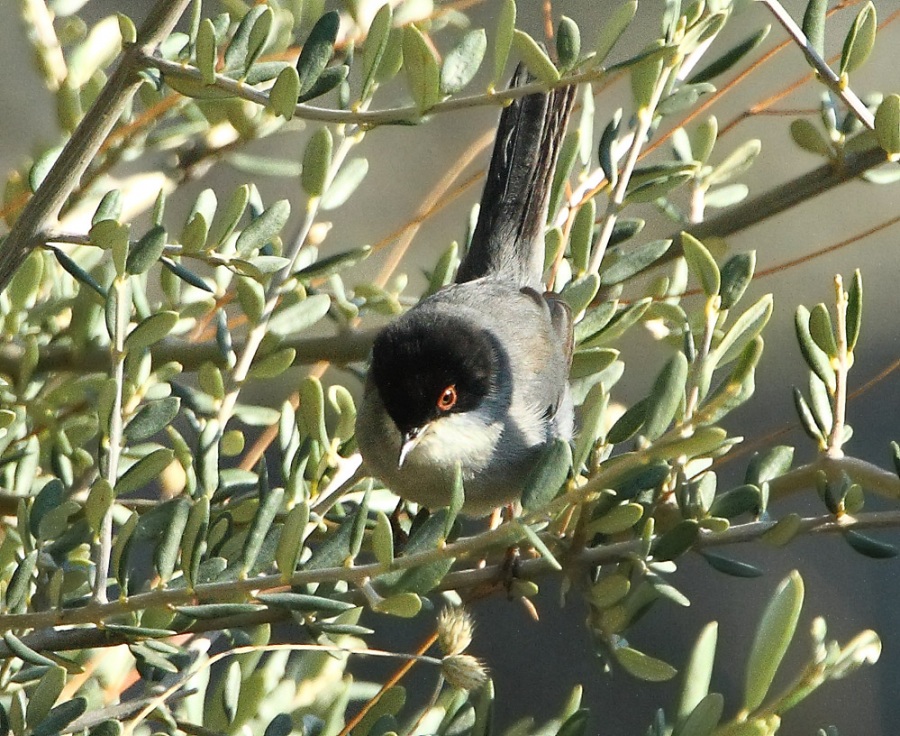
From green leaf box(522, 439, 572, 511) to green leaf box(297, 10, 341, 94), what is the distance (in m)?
0.47

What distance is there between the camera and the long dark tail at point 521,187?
2.59 m

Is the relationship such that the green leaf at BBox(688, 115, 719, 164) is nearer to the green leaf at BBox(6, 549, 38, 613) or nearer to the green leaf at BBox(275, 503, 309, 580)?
the green leaf at BBox(275, 503, 309, 580)

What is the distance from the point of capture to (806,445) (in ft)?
10.6

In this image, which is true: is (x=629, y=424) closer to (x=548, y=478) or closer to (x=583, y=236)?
(x=548, y=478)

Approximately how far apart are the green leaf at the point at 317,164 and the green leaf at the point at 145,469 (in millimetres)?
444

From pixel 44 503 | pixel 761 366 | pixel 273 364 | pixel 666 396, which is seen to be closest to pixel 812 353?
pixel 666 396

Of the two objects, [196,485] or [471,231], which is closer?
[196,485]

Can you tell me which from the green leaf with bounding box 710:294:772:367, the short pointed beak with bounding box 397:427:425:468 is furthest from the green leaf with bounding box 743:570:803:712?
the short pointed beak with bounding box 397:427:425:468

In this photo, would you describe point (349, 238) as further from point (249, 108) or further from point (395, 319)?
point (249, 108)

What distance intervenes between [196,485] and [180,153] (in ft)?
2.72

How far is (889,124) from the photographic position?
155cm

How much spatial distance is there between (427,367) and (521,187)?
627 mm

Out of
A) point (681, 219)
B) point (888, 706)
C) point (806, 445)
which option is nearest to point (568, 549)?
point (681, 219)

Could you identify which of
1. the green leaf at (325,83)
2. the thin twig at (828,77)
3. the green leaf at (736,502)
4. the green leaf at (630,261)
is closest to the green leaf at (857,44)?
the thin twig at (828,77)
